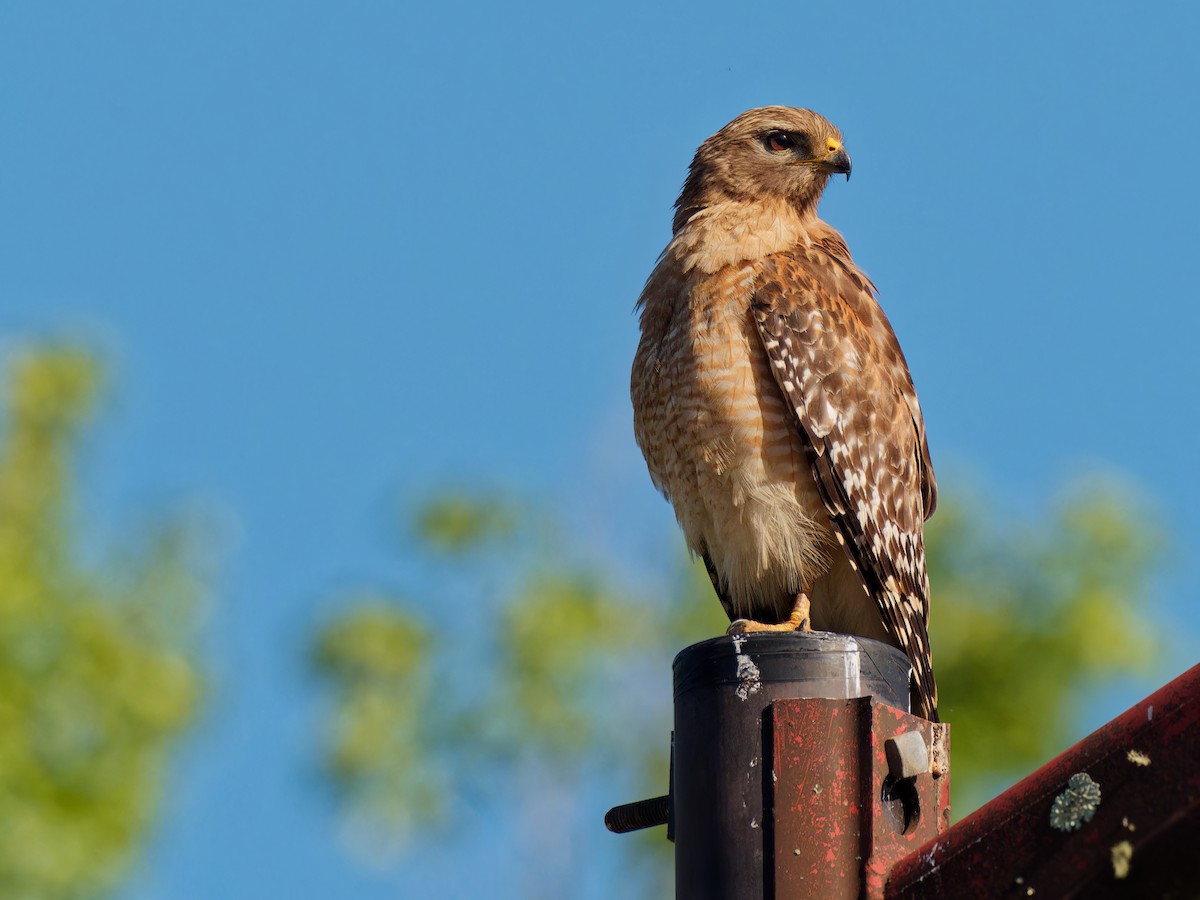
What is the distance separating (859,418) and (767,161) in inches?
43.5

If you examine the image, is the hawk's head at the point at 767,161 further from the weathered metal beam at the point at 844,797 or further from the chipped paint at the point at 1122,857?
the chipped paint at the point at 1122,857

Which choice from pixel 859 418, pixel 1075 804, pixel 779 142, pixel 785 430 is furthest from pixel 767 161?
pixel 1075 804

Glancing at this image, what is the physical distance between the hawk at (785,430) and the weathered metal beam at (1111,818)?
2453mm

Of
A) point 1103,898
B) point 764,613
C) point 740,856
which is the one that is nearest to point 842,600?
point 764,613

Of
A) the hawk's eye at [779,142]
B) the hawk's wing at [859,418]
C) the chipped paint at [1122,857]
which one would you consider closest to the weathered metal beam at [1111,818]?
the chipped paint at [1122,857]

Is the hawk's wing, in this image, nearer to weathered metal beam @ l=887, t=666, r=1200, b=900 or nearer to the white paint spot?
the white paint spot

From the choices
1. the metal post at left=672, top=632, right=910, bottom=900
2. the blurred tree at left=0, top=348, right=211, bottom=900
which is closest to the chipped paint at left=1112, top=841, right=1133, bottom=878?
the metal post at left=672, top=632, right=910, bottom=900

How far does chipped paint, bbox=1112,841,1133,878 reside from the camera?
→ 210 cm

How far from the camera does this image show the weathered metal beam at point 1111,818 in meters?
2.07

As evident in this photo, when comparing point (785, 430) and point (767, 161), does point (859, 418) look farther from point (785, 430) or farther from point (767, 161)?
point (767, 161)

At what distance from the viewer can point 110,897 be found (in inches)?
447

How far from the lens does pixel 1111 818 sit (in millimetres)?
2117

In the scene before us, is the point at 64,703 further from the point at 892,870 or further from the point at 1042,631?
the point at 892,870

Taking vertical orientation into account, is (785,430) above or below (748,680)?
above
